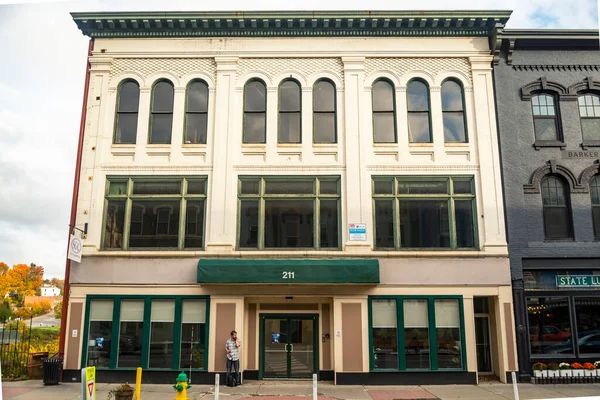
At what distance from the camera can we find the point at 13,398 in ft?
42.8

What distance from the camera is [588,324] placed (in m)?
16.1

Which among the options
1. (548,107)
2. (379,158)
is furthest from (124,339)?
(548,107)

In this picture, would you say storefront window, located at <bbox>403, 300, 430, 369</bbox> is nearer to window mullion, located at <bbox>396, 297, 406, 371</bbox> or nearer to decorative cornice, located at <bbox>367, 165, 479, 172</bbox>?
window mullion, located at <bbox>396, 297, 406, 371</bbox>

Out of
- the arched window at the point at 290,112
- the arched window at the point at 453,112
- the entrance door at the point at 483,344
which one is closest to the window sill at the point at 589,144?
the arched window at the point at 453,112

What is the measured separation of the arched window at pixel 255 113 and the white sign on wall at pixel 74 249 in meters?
6.63

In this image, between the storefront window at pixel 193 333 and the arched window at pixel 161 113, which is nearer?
the storefront window at pixel 193 333

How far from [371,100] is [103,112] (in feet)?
32.4

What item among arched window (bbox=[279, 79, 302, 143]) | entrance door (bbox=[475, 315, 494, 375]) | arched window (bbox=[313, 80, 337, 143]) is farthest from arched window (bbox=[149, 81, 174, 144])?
entrance door (bbox=[475, 315, 494, 375])

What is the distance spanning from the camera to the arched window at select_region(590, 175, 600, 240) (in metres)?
16.9

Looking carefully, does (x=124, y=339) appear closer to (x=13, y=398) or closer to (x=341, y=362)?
(x=13, y=398)

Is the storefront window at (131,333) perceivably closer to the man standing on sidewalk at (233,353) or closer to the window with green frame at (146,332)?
the window with green frame at (146,332)

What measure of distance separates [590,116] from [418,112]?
6344mm

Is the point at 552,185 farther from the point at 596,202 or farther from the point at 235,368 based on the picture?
the point at 235,368

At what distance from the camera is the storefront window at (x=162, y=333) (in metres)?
15.8
